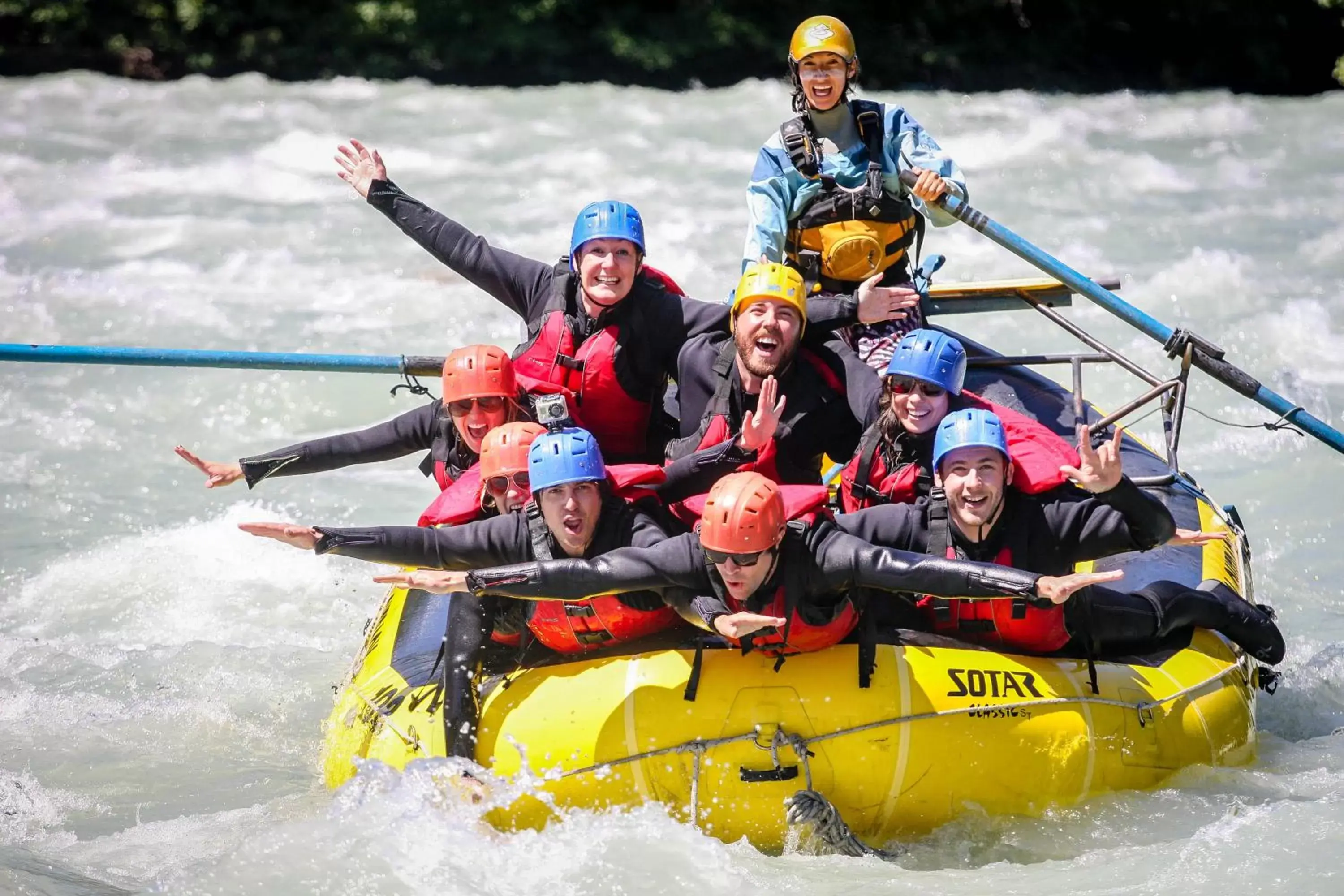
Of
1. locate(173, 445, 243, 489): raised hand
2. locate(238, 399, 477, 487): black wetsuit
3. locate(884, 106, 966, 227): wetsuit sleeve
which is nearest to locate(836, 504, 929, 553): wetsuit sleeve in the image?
locate(238, 399, 477, 487): black wetsuit

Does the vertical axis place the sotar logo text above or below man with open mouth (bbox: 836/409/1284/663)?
below

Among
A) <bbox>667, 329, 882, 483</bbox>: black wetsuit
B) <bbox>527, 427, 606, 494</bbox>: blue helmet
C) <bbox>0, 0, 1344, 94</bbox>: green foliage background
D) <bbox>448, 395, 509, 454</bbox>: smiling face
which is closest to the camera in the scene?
<bbox>527, 427, 606, 494</bbox>: blue helmet

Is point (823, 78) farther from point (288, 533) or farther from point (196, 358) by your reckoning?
point (196, 358)

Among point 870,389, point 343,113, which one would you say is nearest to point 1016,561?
point 870,389

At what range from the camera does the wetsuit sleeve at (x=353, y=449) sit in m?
5.03

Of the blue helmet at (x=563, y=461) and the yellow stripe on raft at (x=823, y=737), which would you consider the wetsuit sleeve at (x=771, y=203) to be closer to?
the blue helmet at (x=563, y=461)

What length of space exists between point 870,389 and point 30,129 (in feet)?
42.3

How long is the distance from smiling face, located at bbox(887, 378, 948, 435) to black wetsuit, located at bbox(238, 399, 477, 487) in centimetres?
138

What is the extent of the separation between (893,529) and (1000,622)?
1.41ft

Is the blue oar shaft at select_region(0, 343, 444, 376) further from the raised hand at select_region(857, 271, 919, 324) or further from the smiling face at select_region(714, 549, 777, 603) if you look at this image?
the smiling face at select_region(714, 549, 777, 603)

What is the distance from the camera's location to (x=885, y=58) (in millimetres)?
17688

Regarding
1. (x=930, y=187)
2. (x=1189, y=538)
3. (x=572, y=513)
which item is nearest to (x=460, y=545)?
(x=572, y=513)

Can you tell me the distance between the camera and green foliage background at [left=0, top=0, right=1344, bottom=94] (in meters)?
17.6

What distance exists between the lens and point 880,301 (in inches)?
198
